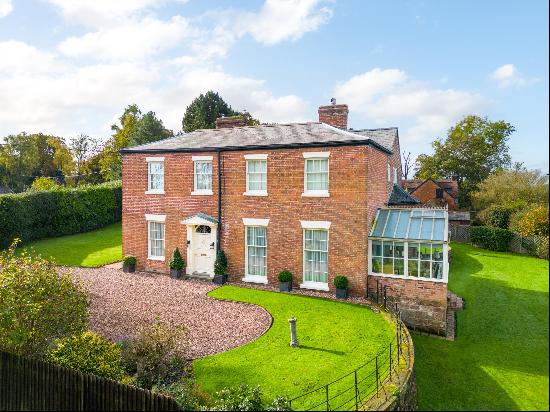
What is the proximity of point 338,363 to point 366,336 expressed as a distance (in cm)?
237

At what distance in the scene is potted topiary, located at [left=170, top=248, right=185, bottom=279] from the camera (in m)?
21.1

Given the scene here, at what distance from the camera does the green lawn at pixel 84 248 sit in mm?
25484

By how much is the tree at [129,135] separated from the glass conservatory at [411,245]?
3983cm

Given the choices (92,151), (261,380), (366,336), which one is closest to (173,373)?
(261,380)

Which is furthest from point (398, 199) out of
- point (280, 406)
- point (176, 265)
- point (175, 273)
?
point (280, 406)

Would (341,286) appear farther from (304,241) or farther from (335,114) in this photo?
(335,114)

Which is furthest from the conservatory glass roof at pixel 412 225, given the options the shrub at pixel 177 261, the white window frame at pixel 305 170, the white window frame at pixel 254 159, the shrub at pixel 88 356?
the shrub at pixel 88 356

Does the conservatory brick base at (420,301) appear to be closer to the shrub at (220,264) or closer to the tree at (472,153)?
the shrub at (220,264)

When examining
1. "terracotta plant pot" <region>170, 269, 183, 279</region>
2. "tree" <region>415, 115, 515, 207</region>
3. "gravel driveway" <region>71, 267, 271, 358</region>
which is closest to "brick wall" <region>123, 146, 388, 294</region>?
"terracotta plant pot" <region>170, 269, 183, 279</region>

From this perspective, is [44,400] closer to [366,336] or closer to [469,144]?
[366,336]

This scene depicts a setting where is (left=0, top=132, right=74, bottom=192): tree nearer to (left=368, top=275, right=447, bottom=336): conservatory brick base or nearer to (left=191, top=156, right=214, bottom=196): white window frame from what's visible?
(left=191, top=156, right=214, bottom=196): white window frame

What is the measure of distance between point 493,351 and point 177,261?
15237 mm

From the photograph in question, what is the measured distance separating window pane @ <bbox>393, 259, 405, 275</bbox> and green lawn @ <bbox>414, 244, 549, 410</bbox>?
2.82 meters

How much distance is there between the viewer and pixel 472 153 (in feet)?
190
